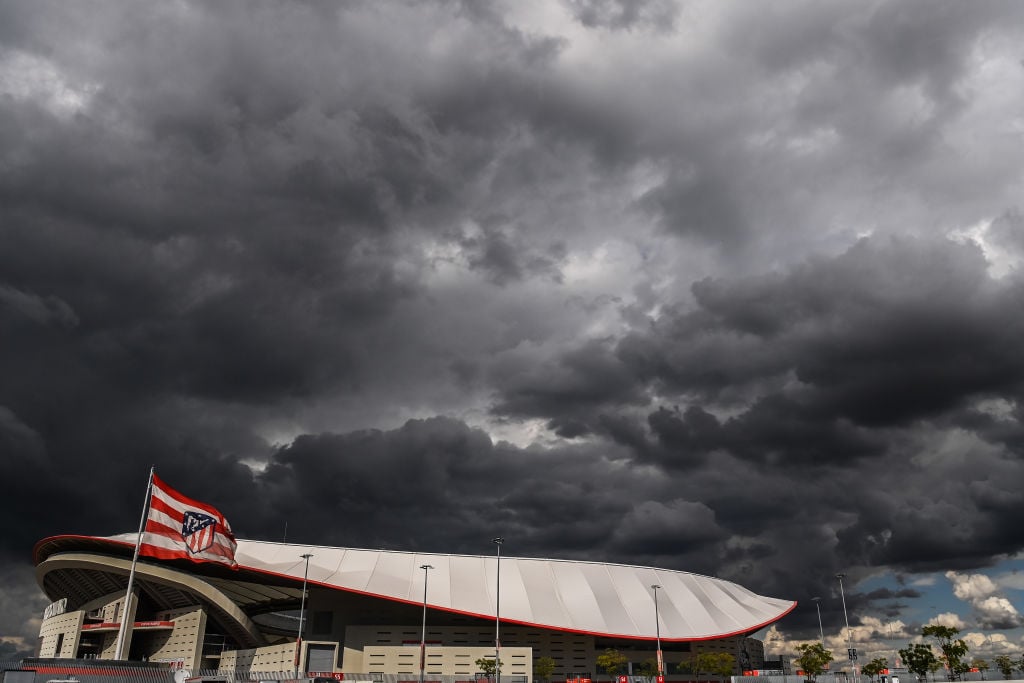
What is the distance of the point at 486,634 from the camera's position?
3848 inches

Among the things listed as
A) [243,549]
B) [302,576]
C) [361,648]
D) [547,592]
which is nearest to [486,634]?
[547,592]

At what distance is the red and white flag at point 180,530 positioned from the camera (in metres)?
41.7

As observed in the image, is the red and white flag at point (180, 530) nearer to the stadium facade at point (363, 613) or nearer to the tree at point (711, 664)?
the stadium facade at point (363, 613)

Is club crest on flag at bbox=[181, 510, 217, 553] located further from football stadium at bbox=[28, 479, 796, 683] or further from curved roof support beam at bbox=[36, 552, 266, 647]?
curved roof support beam at bbox=[36, 552, 266, 647]

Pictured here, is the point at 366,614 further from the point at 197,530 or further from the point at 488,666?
the point at 197,530

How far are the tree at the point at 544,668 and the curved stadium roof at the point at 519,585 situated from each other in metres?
4.47

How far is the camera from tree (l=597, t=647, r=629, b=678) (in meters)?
95.3

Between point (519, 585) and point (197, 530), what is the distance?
207 feet

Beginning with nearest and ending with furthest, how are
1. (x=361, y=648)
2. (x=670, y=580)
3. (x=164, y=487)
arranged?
(x=164, y=487) < (x=361, y=648) < (x=670, y=580)

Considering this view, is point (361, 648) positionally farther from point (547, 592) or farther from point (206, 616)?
point (547, 592)

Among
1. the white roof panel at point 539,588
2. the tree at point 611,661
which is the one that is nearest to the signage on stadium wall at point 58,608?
the white roof panel at point 539,588

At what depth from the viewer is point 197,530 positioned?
43906 mm

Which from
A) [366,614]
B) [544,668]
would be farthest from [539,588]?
[366,614]

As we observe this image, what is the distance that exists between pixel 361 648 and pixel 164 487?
57014 mm
